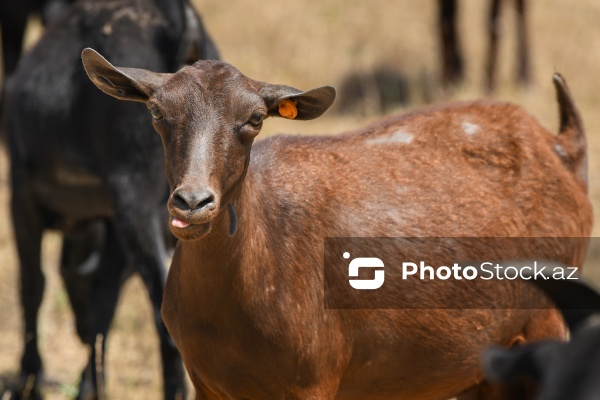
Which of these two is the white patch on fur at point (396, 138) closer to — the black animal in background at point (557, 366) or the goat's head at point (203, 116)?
the goat's head at point (203, 116)

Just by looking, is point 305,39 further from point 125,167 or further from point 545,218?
point 545,218

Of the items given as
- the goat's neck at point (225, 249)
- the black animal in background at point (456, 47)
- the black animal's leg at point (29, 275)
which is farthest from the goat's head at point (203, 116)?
the black animal in background at point (456, 47)

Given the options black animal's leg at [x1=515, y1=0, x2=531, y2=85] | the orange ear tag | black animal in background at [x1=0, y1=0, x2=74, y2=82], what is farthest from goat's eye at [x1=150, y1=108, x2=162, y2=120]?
black animal's leg at [x1=515, y1=0, x2=531, y2=85]

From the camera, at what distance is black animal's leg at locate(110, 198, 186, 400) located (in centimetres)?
534

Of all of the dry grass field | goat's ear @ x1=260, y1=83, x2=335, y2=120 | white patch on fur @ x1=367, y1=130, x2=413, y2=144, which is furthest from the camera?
the dry grass field

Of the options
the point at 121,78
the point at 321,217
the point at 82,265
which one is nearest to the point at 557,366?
the point at 321,217

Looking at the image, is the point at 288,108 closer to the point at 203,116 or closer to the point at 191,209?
the point at 203,116

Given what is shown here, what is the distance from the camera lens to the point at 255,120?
12.6 ft

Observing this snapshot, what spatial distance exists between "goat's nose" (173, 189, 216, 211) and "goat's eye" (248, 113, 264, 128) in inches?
13.8

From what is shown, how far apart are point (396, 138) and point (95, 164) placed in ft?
5.59

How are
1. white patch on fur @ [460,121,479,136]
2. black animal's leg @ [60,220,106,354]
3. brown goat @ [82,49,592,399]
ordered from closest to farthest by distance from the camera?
brown goat @ [82,49,592,399] < white patch on fur @ [460,121,479,136] < black animal's leg @ [60,220,106,354]

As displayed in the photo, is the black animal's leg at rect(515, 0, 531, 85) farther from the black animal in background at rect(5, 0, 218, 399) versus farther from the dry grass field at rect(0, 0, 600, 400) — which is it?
the black animal in background at rect(5, 0, 218, 399)

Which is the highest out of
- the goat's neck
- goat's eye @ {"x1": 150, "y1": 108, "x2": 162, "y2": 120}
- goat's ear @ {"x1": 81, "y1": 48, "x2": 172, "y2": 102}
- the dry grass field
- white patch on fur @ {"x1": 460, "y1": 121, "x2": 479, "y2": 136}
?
goat's ear @ {"x1": 81, "y1": 48, "x2": 172, "y2": 102}

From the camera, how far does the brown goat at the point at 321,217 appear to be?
382 centimetres
